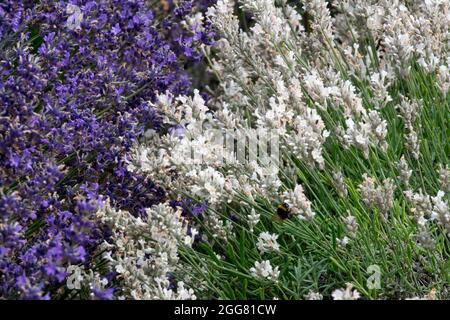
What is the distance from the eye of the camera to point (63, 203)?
2.75 m

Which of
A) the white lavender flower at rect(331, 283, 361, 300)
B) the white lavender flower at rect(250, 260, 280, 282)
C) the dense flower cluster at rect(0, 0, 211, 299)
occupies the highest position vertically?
the dense flower cluster at rect(0, 0, 211, 299)

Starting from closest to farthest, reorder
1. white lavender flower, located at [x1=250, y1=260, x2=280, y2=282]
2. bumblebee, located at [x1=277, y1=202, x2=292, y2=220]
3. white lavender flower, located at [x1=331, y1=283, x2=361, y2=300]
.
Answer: white lavender flower, located at [x1=331, y1=283, x2=361, y2=300] < white lavender flower, located at [x1=250, y1=260, x2=280, y2=282] < bumblebee, located at [x1=277, y1=202, x2=292, y2=220]

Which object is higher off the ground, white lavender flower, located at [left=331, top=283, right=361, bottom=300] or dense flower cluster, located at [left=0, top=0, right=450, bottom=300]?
dense flower cluster, located at [left=0, top=0, right=450, bottom=300]

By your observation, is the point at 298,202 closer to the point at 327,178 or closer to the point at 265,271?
the point at 265,271

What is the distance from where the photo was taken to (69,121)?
2.75 meters

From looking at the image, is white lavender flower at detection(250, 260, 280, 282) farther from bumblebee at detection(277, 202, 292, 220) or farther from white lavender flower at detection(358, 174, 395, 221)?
white lavender flower at detection(358, 174, 395, 221)

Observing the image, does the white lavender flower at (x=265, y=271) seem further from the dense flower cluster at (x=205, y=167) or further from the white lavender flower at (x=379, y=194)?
the white lavender flower at (x=379, y=194)

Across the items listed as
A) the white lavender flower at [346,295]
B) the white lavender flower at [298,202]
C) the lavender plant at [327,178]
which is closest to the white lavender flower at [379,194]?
the lavender plant at [327,178]

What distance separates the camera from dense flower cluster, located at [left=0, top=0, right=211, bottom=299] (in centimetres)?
230

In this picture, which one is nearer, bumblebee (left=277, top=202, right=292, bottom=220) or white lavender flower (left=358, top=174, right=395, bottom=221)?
white lavender flower (left=358, top=174, right=395, bottom=221)

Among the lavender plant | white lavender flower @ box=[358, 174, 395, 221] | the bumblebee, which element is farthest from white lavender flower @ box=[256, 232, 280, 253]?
white lavender flower @ box=[358, 174, 395, 221]

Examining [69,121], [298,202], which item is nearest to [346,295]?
[298,202]
